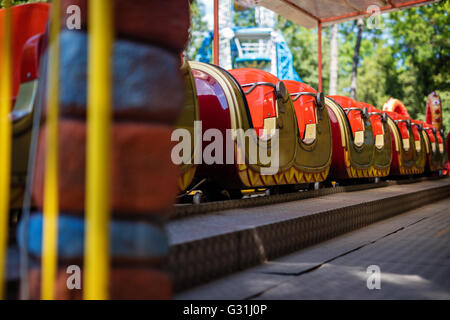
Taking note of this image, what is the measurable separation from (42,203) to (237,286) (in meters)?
1.32

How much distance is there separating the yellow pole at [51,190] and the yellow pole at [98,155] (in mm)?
94

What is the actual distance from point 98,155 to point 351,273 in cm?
193

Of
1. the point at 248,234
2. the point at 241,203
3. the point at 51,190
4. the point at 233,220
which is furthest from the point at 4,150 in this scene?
the point at 241,203

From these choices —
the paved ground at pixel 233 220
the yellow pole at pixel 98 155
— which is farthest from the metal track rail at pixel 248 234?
the yellow pole at pixel 98 155

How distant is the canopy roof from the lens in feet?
22.7

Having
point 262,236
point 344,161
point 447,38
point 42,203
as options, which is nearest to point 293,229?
point 262,236

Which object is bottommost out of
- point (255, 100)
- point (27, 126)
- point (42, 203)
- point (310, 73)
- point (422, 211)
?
point (422, 211)

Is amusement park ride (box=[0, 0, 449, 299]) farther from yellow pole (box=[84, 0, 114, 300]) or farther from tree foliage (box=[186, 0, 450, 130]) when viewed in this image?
tree foliage (box=[186, 0, 450, 130])

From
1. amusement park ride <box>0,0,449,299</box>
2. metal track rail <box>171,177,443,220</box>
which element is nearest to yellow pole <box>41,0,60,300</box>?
amusement park ride <box>0,0,449,299</box>

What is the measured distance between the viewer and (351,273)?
2.63 m

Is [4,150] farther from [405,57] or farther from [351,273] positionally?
[405,57]

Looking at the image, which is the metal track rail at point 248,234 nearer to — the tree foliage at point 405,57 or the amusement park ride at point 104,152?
the amusement park ride at point 104,152

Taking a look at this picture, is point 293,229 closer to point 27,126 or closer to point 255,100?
point 255,100

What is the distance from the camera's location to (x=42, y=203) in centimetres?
111
